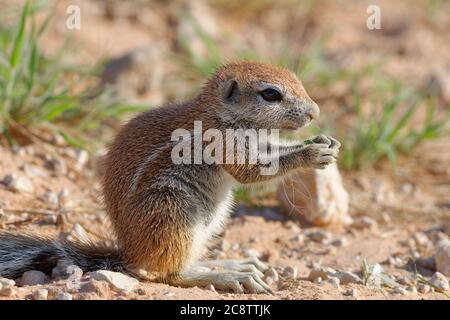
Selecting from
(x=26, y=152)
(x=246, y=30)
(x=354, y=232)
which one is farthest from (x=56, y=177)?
(x=246, y=30)

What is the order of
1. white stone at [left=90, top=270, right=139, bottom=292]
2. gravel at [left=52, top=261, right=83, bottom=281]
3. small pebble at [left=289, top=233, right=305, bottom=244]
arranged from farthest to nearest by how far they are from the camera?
small pebble at [left=289, top=233, right=305, bottom=244] → gravel at [left=52, top=261, right=83, bottom=281] → white stone at [left=90, top=270, right=139, bottom=292]

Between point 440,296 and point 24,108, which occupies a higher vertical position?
point 24,108

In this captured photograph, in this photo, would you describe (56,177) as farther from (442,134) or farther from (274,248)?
(442,134)

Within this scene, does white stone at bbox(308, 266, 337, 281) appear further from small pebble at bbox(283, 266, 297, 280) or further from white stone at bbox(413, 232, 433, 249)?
white stone at bbox(413, 232, 433, 249)

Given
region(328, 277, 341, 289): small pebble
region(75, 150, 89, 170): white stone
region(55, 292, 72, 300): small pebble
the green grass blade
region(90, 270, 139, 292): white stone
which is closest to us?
region(55, 292, 72, 300): small pebble

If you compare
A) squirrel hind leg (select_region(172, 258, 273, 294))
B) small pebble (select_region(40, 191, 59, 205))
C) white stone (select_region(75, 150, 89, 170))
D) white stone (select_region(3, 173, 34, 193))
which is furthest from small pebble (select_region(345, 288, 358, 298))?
white stone (select_region(75, 150, 89, 170))

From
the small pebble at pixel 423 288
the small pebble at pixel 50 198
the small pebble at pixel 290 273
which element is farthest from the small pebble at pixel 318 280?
the small pebble at pixel 50 198
